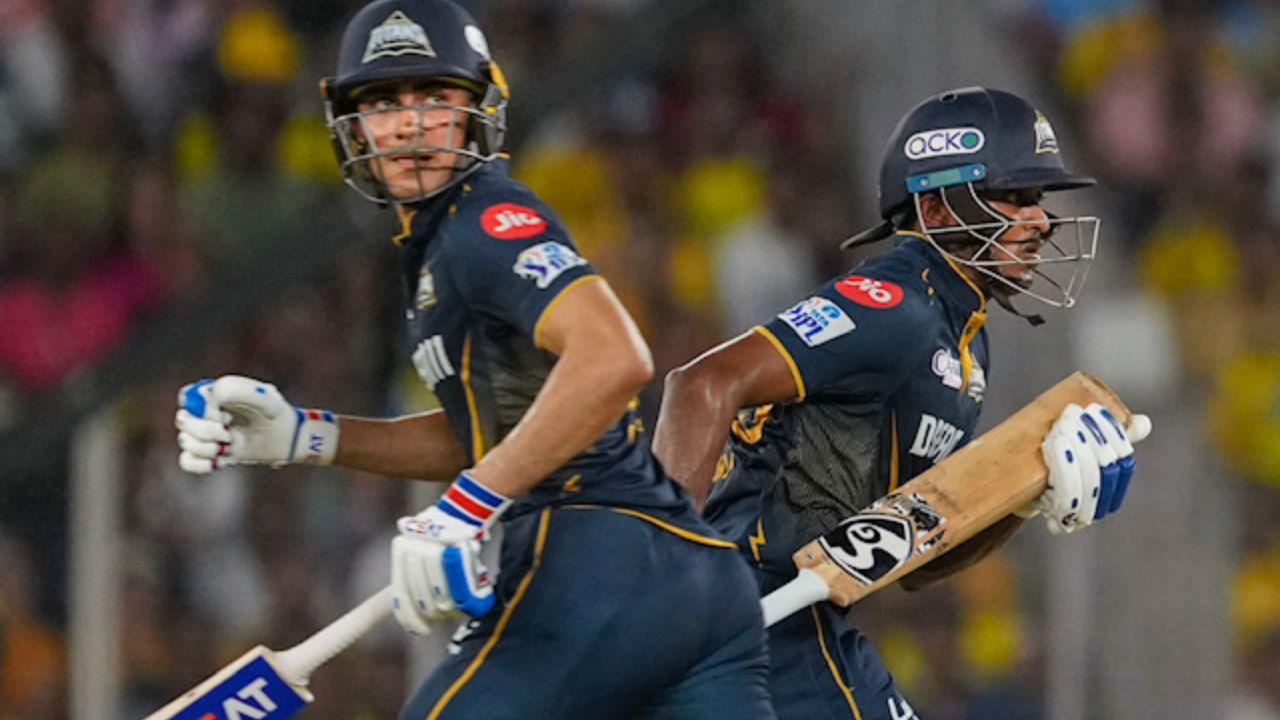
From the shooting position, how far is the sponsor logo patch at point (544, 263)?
3510 millimetres

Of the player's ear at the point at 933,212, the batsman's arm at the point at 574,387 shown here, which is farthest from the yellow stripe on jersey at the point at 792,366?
the batsman's arm at the point at 574,387

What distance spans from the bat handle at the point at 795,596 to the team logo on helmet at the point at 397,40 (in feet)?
3.86

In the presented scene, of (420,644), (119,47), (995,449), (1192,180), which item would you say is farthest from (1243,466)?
(119,47)

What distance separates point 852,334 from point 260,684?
1.23 m

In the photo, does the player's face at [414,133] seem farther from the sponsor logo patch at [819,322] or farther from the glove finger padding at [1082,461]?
the glove finger padding at [1082,461]

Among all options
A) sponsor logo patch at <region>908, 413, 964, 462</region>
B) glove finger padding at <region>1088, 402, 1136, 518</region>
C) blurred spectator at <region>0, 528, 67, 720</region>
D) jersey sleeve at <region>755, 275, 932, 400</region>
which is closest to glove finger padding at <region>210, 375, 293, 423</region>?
jersey sleeve at <region>755, 275, 932, 400</region>

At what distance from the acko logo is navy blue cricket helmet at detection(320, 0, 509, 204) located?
1.01 m

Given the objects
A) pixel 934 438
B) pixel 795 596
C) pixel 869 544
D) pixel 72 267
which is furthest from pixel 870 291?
pixel 72 267

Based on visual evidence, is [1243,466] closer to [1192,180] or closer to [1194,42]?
[1192,180]

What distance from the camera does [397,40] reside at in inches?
152

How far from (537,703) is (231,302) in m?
3.56

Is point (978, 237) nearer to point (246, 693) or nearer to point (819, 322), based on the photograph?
point (819, 322)

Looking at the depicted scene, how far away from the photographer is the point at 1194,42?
8945 millimetres

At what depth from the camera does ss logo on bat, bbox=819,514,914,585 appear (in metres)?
4.28
